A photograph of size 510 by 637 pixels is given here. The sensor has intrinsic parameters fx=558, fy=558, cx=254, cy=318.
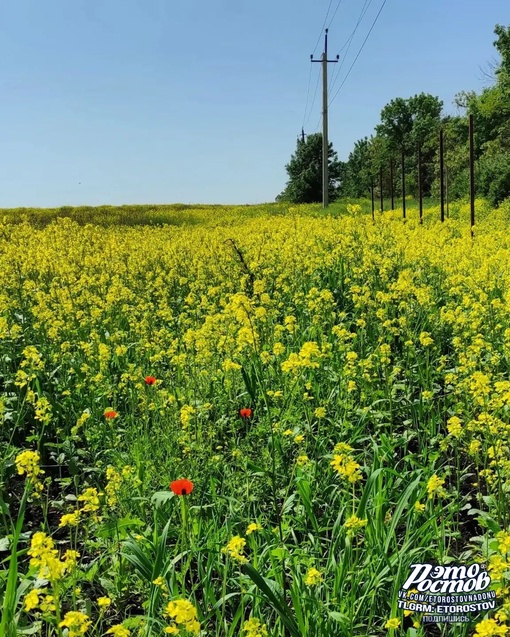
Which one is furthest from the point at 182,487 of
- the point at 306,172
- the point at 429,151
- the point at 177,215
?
the point at 429,151

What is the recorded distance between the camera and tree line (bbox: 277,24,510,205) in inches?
1055

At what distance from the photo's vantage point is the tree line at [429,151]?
2680 centimetres

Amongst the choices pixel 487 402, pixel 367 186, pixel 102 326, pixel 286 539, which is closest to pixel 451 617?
pixel 286 539

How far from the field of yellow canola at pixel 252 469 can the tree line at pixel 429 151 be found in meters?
10.9

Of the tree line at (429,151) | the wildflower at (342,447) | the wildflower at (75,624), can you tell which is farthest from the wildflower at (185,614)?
the tree line at (429,151)

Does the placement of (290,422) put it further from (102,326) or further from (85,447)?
(102,326)

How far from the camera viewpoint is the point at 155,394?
314 cm

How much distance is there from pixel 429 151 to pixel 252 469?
5371 cm

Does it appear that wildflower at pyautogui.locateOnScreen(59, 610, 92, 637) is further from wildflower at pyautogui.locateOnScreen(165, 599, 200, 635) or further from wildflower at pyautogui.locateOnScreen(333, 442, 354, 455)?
wildflower at pyautogui.locateOnScreen(333, 442, 354, 455)

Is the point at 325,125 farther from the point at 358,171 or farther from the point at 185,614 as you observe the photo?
the point at 358,171

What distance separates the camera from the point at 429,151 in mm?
51094

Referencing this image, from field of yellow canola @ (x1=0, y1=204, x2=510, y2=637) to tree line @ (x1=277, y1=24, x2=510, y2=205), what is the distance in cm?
1092

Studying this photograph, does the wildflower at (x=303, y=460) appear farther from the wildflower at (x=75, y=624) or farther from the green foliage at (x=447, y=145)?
the green foliage at (x=447, y=145)

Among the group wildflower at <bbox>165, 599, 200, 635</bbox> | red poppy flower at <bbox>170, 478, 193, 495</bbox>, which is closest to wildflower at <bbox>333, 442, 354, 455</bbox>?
red poppy flower at <bbox>170, 478, 193, 495</bbox>
